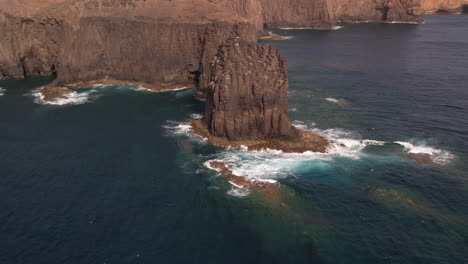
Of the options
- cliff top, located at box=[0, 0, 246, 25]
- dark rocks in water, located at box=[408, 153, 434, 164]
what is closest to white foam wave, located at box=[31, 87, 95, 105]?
cliff top, located at box=[0, 0, 246, 25]

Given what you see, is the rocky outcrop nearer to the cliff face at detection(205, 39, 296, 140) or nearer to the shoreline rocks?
the cliff face at detection(205, 39, 296, 140)

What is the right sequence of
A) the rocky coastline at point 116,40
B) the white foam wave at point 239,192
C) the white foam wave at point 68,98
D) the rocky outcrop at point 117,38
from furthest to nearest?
the rocky outcrop at point 117,38
the rocky coastline at point 116,40
the white foam wave at point 68,98
the white foam wave at point 239,192

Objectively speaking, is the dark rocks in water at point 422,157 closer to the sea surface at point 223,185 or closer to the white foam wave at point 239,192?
the sea surface at point 223,185

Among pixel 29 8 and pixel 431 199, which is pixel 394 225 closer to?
pixel 431 199

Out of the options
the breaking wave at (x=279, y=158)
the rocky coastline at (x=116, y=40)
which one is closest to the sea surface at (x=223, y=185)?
the breaking wave at (x=279, y=158)

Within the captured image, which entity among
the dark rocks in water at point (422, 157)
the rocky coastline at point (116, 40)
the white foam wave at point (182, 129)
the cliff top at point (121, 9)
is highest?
the cliff top at point (121, 9)

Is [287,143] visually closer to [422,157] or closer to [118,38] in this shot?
[422,157]

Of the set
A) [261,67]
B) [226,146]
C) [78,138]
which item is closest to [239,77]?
[261,67]
